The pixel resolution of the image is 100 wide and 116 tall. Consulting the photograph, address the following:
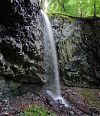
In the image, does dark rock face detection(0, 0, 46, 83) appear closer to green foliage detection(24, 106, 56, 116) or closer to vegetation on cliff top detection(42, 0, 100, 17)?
green foliage detection(24, 106, 56, 116)

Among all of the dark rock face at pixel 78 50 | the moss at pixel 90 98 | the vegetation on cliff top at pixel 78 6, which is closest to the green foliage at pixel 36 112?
the moss at pixel 90 98

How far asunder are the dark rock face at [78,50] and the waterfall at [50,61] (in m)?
0.44

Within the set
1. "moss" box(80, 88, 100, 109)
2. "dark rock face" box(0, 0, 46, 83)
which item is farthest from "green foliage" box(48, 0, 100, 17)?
"dark rock face" box(0, 0, 46, 83)

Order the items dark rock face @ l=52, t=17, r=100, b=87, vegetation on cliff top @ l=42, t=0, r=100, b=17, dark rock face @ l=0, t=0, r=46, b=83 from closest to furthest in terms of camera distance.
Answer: dark rock face @ l=0, t=0, r=46, b=83
dark rock face @ l=52, t=17, r=100, b=87
vegetation on cliff top @ l=42, t=0, r=100, b=17

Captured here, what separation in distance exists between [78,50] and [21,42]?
4.21 m

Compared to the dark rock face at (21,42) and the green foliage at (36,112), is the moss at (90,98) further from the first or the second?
the green foliage at (36,112)

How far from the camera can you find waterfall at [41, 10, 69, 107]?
471 inches

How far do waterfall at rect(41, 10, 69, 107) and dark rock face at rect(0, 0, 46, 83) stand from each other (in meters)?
0.64

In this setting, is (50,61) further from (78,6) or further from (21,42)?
(78,6)

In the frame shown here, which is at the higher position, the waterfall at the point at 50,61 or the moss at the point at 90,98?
the waterfall at the point at 50,61

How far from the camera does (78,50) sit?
13648 mm

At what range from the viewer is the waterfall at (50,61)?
11953mm

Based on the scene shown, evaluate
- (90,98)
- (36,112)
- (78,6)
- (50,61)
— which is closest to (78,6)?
(78,6)

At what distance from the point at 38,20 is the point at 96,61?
440 cm
